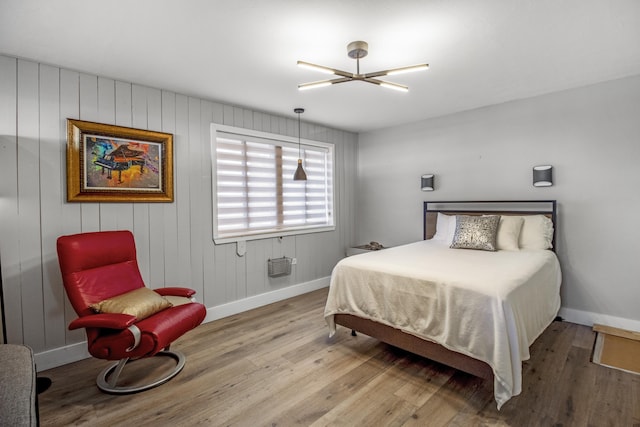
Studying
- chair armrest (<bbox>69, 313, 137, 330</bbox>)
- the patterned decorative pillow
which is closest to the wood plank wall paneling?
chair armrest (<bbox>69, 313, 137, 330</bbox>)

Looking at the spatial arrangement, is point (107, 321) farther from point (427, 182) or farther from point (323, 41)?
point (427, 182)

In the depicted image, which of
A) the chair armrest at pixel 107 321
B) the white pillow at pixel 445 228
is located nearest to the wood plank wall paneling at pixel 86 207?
the chair armrest at pixel 107 321

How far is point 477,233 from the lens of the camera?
3404mm

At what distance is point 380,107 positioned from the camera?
3910mm

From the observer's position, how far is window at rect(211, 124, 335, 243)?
145 inches

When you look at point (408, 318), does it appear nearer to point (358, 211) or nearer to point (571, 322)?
point (571, 322)

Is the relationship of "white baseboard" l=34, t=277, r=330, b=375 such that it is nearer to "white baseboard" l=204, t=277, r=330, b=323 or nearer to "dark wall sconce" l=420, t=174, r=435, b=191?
"white baseboard" l=204, t=277, r=330, b=323

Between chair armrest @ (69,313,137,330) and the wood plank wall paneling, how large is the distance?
33.0 inches

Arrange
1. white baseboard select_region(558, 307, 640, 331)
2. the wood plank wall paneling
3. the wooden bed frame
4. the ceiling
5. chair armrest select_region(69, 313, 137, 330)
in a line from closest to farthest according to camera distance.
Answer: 1. the ceiling
2. chair armrest select_region(69, 313, 137, 330)
3. the wooden bed frame
4. the wood plank wall paneling
5. white baseboard select_region(558, 307, 640, 331)

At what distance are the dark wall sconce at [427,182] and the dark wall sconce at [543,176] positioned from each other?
122cm

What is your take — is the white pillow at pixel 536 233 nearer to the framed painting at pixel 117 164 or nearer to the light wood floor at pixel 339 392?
the light wood floor at pixel 339 392

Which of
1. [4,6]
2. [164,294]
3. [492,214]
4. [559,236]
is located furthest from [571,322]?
[4,6]

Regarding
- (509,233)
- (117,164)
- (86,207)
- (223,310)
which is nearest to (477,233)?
(509,233)

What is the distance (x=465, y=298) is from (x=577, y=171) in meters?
2.35
